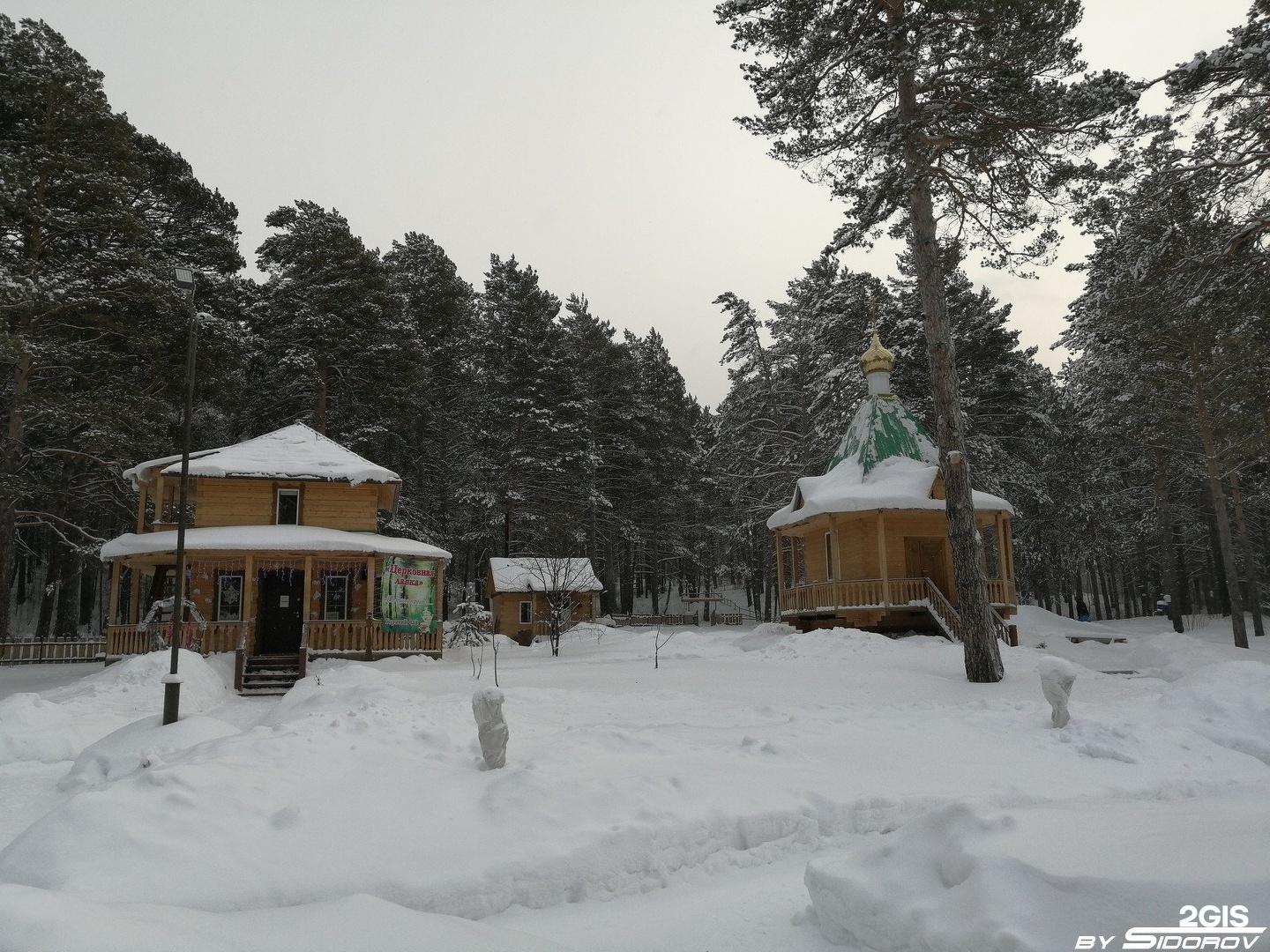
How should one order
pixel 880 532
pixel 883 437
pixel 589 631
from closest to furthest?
pixel 880 532, pixel 883 437, pixel 589 631

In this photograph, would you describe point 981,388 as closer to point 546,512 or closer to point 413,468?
point 546,512

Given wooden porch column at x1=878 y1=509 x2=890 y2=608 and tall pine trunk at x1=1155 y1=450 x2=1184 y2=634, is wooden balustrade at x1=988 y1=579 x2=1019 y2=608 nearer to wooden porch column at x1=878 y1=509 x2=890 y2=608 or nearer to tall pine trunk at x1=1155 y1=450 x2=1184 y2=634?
wooden porch column at x1=878 y1=509 x2=890 y2=608

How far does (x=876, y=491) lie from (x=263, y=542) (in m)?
16.2

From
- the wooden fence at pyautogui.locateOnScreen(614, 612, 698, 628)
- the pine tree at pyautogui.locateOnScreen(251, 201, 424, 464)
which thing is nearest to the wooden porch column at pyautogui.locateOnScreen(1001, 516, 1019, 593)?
the wooden fence at pyautogui.locateOnScreen(614, 612, 698, 628)

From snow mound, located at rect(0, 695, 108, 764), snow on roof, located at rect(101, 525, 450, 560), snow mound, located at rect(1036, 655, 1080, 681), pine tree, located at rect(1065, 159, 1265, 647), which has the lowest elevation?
snow mound, located at rect(0, 695, 108, 764)

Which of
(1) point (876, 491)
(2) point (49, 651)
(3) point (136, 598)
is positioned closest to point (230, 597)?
(3) point (136, 598)

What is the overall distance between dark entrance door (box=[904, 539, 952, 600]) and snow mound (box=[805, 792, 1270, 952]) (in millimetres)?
19856

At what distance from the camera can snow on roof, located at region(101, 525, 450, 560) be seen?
62.3 feet

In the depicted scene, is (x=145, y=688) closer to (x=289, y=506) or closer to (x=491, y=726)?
(x=289, y=506)

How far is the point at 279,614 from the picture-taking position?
860 inches

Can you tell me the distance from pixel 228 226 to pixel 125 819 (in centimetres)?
2907

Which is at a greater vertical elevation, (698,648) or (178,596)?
(178,596)

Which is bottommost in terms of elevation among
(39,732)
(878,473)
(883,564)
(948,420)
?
(39,732)

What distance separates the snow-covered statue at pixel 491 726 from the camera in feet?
23.7
